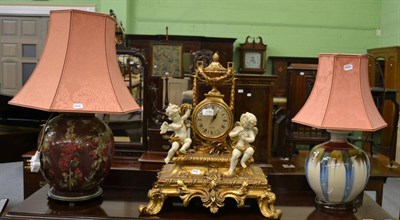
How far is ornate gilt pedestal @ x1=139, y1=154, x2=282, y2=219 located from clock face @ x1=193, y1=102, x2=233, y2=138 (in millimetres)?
166

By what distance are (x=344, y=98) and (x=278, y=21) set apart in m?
5.90

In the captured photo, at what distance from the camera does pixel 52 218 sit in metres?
1.39

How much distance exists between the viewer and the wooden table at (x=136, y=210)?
1419 millimetres

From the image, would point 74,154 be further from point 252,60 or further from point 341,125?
point 252,60

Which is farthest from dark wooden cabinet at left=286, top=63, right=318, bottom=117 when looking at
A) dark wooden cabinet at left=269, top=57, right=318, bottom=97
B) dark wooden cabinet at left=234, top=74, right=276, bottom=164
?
dark wooden cabinet at left=234, top=74, right=276, bottom=164

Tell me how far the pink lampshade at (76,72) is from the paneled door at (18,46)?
6.04 meters

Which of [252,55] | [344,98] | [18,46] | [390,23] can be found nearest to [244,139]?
[344,98]

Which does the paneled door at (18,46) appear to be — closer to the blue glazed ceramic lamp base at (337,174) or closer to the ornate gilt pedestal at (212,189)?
the ornate gilt pedestal at (212,189)

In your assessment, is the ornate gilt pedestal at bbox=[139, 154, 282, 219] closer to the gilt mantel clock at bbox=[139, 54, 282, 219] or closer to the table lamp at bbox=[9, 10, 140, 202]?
the gilt mantel clock at bbox=[139, 54, 282, 219]

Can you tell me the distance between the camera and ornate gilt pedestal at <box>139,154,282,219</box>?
4.76ft

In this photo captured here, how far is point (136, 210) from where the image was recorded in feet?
4.90

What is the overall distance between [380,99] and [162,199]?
3793 mm

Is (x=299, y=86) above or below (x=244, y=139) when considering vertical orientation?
above

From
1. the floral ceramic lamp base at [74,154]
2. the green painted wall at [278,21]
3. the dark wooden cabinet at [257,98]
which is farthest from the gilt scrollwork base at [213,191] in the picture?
the green painted wall at [278,21]
